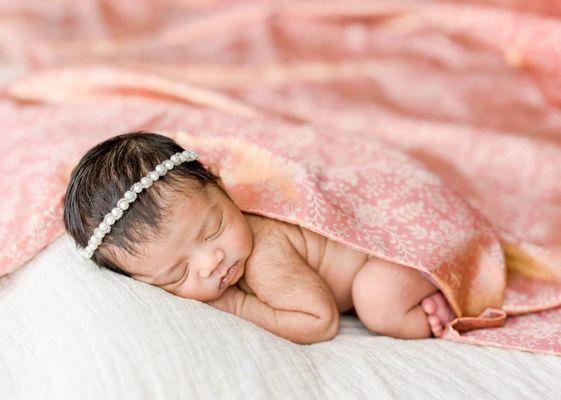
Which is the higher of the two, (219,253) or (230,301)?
(219,253)

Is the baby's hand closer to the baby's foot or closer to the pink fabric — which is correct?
the pink fabric

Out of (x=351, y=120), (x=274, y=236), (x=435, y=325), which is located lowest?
(x=435, y=325)

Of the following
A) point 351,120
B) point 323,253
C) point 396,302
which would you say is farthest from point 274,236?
point 351,120

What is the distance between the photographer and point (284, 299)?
45.6 inches

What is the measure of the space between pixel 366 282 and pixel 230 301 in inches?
9.5

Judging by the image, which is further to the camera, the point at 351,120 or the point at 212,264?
the point at 351,120

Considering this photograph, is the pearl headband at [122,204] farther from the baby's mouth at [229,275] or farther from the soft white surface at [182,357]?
the baby's mouth at [229,275]

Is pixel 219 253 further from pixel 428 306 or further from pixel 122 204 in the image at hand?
pixel 428 306

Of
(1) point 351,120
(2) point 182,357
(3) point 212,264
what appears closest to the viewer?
(2) point 182,357

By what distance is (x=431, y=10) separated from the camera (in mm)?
2002

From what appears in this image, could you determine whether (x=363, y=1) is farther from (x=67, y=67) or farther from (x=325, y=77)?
(x=67, y=67)

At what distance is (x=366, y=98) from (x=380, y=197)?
565 millimetres

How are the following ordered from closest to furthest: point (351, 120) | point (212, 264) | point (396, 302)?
1. point (212, 264)
2. point (396, 302)
3. point (351, 120)

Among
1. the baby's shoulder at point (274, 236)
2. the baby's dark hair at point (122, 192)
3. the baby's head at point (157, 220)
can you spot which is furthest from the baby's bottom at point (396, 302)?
the baby's dark hair at point (122, 192)
